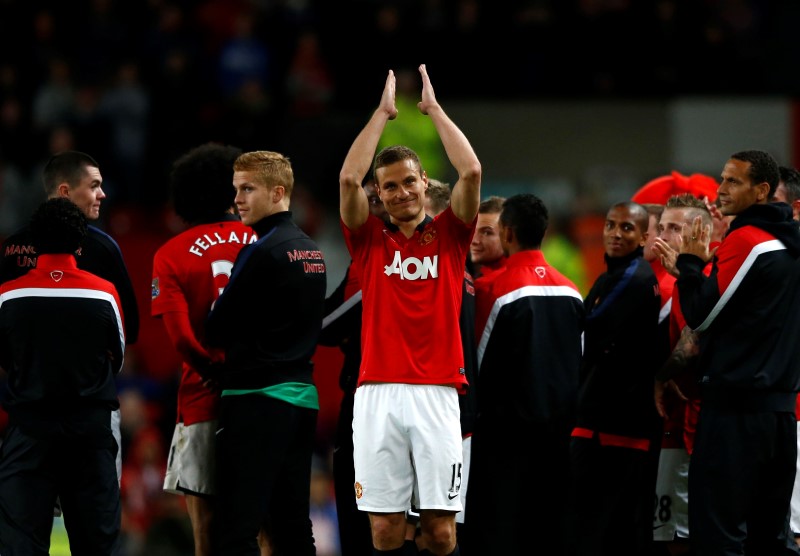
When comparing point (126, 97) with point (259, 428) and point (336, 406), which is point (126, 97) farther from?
point (259, 428)

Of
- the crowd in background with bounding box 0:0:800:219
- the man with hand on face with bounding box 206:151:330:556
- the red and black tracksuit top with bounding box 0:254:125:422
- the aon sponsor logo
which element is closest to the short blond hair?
the man with hand on face with bounding box 206:151:330:556

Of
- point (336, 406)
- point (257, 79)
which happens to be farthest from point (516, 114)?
point (336, 406)

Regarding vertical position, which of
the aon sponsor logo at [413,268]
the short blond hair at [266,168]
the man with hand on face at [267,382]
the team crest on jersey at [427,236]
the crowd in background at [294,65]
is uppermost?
the crowd in background at [294,65]

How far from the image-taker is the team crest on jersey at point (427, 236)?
6.66 m

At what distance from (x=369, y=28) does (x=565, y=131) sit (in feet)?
9.72

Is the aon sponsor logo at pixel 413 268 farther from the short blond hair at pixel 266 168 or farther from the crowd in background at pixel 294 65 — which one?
the crowd in background at pixel 294 65

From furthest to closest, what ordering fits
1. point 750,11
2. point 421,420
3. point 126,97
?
point 750,11, point 126,97, point 421,420

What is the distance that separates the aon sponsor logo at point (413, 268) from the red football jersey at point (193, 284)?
139 centimetres

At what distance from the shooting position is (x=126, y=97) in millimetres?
15312

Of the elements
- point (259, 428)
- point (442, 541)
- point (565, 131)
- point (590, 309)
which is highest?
point (565, 131)

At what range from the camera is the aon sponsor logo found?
660 centimetres

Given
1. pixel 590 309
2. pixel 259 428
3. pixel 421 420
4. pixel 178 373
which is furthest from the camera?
pixel 178 373

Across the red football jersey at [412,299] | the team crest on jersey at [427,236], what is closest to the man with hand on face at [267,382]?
the red football jersey at [412,299]

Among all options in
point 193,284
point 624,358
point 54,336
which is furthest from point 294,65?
point 54,336
